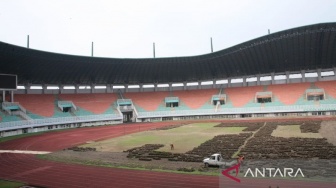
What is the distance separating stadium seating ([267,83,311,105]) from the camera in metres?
60.5

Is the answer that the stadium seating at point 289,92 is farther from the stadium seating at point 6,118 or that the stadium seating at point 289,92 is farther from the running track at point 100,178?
the stadium seating at point 6,118

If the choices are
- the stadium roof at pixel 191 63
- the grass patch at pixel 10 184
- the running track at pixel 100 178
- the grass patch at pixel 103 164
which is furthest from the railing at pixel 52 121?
the grass patch at pixel 10 184

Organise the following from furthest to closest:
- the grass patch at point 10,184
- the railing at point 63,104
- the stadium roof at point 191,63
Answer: the railing at point 63,104
the stadium roof at point 191,63
the grass patch at point 10,184

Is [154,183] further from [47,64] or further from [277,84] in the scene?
[277,84]

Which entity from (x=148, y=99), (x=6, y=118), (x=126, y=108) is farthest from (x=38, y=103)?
(x=148, y=99)

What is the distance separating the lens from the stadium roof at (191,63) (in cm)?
5184

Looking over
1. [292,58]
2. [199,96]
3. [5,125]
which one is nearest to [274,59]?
[292,58]

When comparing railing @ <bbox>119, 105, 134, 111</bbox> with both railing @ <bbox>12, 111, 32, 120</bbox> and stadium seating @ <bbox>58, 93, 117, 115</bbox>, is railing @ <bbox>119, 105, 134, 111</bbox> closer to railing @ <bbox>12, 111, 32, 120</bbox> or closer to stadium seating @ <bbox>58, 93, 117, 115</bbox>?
stadium seating @ <bbox>58, 93, 117, 115</bbox>

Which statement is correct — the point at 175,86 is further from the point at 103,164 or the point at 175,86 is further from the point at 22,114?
the point at 103,164

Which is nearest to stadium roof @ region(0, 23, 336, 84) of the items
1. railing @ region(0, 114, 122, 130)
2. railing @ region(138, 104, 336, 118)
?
railing @ region(138, 104, 336, 118)

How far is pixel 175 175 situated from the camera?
18.4 meters

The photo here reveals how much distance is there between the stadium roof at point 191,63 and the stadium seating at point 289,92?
13.4ft

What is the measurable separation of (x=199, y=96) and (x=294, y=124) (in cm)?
3097

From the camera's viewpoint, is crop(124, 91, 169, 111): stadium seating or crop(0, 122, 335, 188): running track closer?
crop(0, 122, 335, 188): running track
